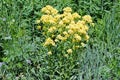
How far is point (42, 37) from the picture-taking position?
4523mm

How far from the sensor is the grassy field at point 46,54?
3.92 m

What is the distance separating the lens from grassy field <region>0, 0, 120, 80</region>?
154 inches

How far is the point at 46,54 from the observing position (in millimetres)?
4051

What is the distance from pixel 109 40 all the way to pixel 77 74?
0.60 metres

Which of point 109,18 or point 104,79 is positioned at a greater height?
point 109,18

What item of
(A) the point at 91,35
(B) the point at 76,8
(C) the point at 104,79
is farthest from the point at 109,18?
(C) the point at 104,79

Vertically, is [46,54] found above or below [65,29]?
below

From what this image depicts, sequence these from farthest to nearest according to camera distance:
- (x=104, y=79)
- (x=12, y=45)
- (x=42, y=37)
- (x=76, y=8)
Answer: (x=76, y=8), (x=42, y=37), (x=12, y=45), (x=104, y=79)

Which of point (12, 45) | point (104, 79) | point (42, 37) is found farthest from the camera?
point (42, 37)

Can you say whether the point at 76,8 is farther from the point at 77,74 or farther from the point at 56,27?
the point at 77,74

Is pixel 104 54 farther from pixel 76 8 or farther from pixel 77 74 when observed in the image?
pixel 76 8

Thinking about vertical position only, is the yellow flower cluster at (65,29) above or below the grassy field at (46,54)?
above

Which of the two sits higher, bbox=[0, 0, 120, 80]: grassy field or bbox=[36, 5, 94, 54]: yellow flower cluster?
bbox=[36, 5, 94, 54]: yellow flower cluster

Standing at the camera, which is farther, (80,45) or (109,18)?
(109,18)
